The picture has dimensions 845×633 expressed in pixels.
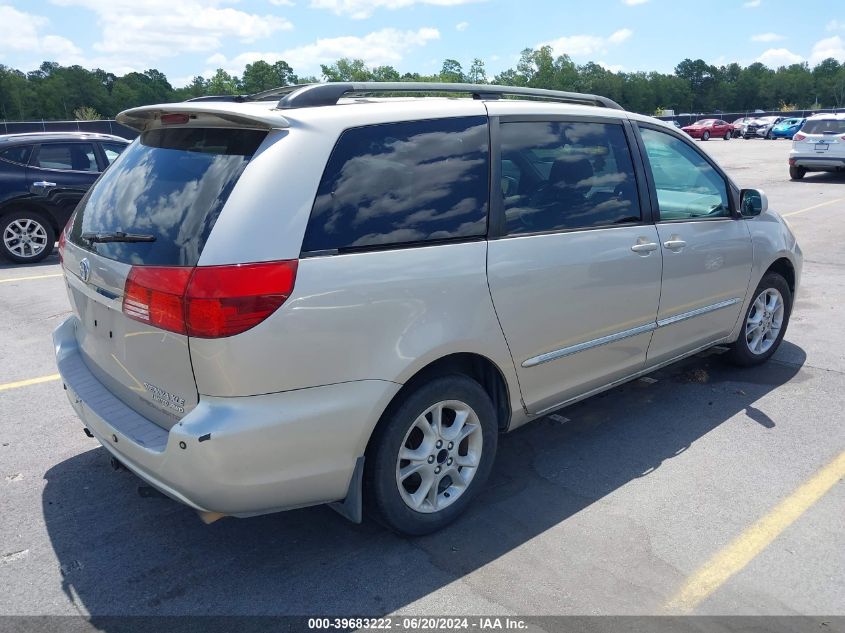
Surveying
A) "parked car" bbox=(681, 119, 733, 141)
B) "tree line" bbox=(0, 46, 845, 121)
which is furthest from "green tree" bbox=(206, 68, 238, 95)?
"parked car" bbox=(681, 119, 733, 141)

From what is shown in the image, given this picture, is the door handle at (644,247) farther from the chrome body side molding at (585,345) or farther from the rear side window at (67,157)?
the rear side window at (67,157)

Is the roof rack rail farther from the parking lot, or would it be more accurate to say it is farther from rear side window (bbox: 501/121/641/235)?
the parking lot

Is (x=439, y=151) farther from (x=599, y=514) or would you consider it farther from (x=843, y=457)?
(x=843, y=457)

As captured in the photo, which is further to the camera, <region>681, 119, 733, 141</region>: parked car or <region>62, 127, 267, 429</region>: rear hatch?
<region>681, 119, 733, 141</region>: parked car

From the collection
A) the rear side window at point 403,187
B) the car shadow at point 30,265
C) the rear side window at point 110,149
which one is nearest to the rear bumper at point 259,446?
the rear side window at point 403,187

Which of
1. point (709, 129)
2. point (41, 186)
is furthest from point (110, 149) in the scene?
point (709, 129)

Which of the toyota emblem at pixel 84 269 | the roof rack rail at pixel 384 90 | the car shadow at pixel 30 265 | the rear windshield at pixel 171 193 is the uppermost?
→ the roof rack rail at pixel 384 90

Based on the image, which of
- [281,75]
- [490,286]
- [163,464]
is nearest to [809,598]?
[490,286]

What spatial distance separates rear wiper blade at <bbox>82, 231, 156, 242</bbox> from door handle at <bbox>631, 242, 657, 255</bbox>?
2.46 metres

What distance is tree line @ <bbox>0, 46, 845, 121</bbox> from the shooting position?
4230 inches

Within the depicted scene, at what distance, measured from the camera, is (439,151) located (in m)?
3.13

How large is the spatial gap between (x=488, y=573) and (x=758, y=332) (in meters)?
3.35

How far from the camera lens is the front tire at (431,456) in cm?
296

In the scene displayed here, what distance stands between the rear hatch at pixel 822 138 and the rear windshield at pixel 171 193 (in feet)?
67.4
